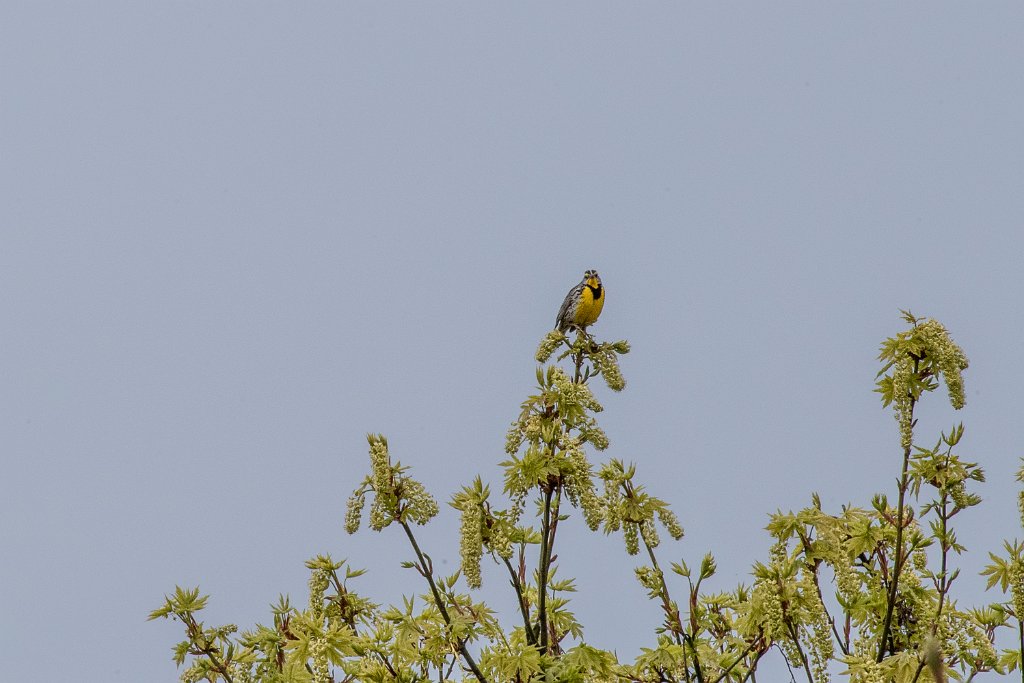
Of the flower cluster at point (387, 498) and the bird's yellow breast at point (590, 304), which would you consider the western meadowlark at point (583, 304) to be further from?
the flower cluster at point (387, 498)

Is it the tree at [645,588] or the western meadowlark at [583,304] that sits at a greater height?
the western meadowlark at [583,304]

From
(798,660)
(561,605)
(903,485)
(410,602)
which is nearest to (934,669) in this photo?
(798,660)

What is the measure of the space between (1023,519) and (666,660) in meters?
2.23

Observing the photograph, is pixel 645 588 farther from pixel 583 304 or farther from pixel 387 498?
pixel 583 304

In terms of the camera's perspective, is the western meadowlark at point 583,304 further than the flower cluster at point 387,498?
Yes

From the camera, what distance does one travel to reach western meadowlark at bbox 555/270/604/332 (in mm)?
14523

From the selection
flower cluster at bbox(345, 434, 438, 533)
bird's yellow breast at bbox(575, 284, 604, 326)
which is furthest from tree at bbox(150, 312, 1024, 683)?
bird's yellow breast at bbox(575, 284, 604, 326)

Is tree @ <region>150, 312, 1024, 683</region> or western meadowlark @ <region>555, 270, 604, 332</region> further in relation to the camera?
western meadowlark @ <region>555, 270, 604, 332</region>

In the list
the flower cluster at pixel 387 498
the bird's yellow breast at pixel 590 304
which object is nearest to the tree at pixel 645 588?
the flower cluster at pixel 387 498

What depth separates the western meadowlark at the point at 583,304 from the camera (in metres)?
14.5

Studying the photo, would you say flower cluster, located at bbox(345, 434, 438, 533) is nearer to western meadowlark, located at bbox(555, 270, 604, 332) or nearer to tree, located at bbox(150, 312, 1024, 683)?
tree, located at bbox(150, 312, 1024, 683)

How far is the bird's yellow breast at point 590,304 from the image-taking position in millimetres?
14492

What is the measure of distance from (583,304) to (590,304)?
0.39 feet

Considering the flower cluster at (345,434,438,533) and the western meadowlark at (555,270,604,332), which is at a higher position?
the western meadowlark at (555,270,604,332)
